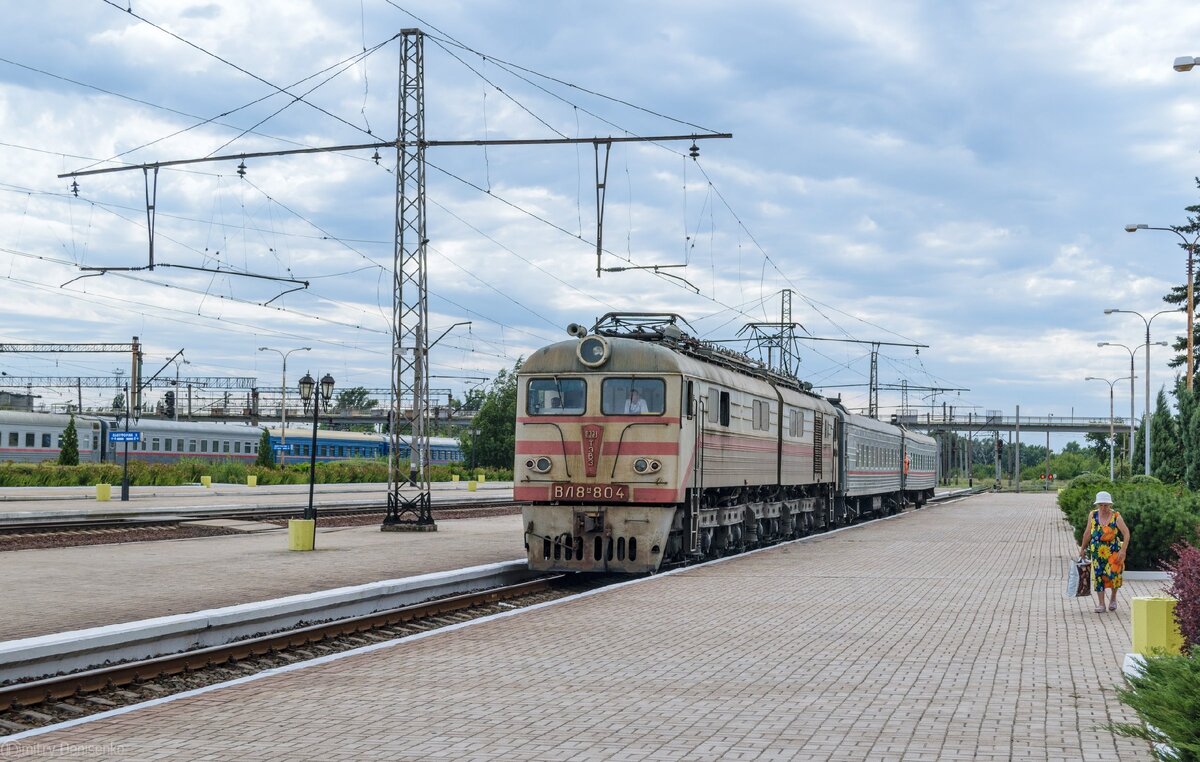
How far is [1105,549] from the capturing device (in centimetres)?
1498

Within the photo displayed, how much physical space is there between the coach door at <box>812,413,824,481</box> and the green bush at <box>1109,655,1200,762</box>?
75.2 ft

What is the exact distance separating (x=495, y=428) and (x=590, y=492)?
66271mm

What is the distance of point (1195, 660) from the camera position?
6.62 metres

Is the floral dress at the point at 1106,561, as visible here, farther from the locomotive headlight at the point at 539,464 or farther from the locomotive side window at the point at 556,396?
the locomotive headlight at the point at 539,464

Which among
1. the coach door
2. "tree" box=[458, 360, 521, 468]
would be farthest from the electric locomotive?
"tree" box=[458, 360, 521, 468]

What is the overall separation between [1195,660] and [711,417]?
14200 millimetres

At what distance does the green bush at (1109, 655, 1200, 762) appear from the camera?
6012 millimetres

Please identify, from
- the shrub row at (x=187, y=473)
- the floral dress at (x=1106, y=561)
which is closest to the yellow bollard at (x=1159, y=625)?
the floral dress at (x=1106, y=561)

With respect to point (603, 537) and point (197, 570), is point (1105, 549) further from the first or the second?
point (197, 570)

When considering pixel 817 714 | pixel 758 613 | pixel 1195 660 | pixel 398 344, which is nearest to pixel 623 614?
pixel 758 613

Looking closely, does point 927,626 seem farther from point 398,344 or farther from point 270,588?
point 398,344

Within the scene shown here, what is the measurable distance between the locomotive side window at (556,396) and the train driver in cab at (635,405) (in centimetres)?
70

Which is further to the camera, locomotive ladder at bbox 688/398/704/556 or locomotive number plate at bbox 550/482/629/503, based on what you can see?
locomotive ladder at bbox 688/398/704/556

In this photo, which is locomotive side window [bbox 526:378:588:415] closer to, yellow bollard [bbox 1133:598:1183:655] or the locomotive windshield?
the locomotive windshield
